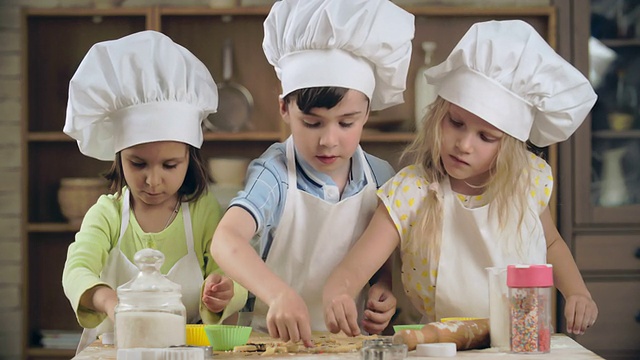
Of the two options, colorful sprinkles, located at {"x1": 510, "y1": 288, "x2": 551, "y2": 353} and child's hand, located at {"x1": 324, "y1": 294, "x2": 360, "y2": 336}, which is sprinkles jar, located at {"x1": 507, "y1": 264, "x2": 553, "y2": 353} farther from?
child's hand, located at {"x1": 324, "y1": 294, "x2": 360, "y2": 336}

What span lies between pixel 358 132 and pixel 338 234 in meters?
0.22

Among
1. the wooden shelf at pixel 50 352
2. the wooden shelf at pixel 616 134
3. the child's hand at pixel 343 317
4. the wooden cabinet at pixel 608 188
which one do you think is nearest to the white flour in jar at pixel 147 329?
the child's hand at pixel 343 317

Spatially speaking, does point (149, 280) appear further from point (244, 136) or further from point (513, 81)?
point (244, 136)

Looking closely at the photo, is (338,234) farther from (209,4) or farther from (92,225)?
(209,4)

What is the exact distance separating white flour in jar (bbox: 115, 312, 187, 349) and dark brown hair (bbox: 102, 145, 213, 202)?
0.57 meters

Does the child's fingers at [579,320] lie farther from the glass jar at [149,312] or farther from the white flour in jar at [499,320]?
the glass jar at [149,312]

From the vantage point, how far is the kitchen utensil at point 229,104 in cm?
402

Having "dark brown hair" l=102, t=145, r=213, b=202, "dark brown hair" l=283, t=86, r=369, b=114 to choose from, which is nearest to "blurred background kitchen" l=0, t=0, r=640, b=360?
"dark brown hair" l=102, t=145, r=213, b=202

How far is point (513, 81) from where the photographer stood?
176 cm

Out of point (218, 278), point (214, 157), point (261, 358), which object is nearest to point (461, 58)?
point (218, 278)

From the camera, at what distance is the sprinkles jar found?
1.44 m

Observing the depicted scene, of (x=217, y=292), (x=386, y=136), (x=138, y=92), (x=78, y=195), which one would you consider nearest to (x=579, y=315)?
(x=217, y=292)

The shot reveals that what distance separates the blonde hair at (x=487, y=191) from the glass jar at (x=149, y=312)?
0.57 m

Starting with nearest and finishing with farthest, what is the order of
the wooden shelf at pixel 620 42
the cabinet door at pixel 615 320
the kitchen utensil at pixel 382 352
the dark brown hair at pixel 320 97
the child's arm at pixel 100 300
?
the kitchen utensil at pixel 382 352
the child's arm at pixel 100 300
the dark brown hair at pixel 320 97
the cabinet door at pixel 615 320
the wooden shelf at pixel 620 42
